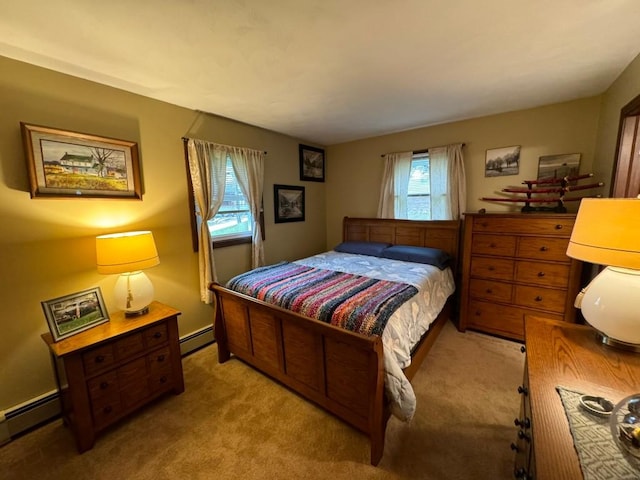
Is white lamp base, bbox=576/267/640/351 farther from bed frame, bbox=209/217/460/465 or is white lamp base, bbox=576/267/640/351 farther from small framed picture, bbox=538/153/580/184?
small framed picture, bbox=538/153/580/184

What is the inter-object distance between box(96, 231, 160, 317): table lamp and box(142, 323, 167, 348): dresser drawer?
20 centimetres

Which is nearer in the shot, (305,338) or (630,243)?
(630,243)

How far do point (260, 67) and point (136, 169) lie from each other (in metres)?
1.38

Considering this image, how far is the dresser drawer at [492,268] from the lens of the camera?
275 cm

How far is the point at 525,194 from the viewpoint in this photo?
296 centimetres

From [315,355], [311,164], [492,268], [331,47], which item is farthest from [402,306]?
[311,164]

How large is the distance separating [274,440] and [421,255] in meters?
2.29

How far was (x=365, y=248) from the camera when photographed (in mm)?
3625

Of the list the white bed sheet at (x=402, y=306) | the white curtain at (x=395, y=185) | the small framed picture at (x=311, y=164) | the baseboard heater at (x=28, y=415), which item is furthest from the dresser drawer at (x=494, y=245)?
the baseboard heater at (x=28, y=415)

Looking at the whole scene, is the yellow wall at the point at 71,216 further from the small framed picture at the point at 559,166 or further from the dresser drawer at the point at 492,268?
the small framed picture at the point at 559,166

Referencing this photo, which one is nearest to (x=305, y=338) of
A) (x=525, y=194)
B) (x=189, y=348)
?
(x=189, y=348)

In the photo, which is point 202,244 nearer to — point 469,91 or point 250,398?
point 250,398

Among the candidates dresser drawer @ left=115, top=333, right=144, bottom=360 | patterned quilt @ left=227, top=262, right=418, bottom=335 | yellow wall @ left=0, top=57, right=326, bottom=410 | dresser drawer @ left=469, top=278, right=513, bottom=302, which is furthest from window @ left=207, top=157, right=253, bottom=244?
dresser drawer @ left=469, top=278, right=513, bottom=302

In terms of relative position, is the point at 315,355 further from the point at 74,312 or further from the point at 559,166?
the point at 559,166
